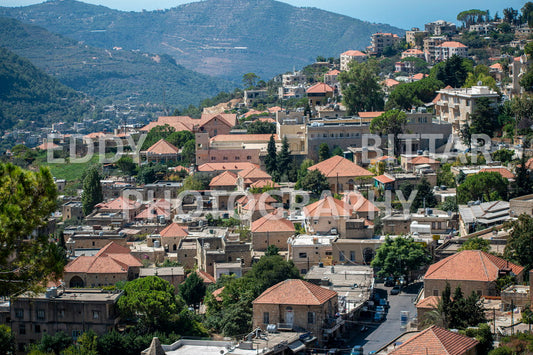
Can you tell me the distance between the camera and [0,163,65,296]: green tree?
80.7 ft

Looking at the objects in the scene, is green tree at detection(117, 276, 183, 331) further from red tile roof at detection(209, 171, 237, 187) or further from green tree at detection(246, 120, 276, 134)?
green tree at detection(246, 120, 276, 134)

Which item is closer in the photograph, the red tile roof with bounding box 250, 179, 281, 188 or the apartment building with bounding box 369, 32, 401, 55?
the red tile roof with bounding box 250, 179, 281, 188

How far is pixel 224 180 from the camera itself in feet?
186

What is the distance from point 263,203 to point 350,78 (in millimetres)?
20084

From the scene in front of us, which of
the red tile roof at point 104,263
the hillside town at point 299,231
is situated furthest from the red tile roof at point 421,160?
the red tile roof at point 104,263

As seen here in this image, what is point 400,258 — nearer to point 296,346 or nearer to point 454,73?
point 296,346

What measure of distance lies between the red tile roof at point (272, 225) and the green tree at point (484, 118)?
15.8 m

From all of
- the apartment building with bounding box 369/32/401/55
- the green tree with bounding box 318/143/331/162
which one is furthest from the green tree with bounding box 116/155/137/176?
the apartment building with bounding box 369/32/401/55

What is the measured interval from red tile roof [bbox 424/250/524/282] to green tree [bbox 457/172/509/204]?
1077cm

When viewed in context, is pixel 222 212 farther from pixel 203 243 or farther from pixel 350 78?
pixel 350 78

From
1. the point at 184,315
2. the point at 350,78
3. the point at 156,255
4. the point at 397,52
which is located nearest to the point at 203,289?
the point at 184,315

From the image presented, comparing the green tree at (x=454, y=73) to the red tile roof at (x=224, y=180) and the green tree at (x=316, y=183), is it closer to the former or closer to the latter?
the red tile roof at (x=224, y=180)

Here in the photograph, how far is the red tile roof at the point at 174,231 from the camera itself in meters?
46.4

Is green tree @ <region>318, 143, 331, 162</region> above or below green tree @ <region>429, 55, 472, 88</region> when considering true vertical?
below
